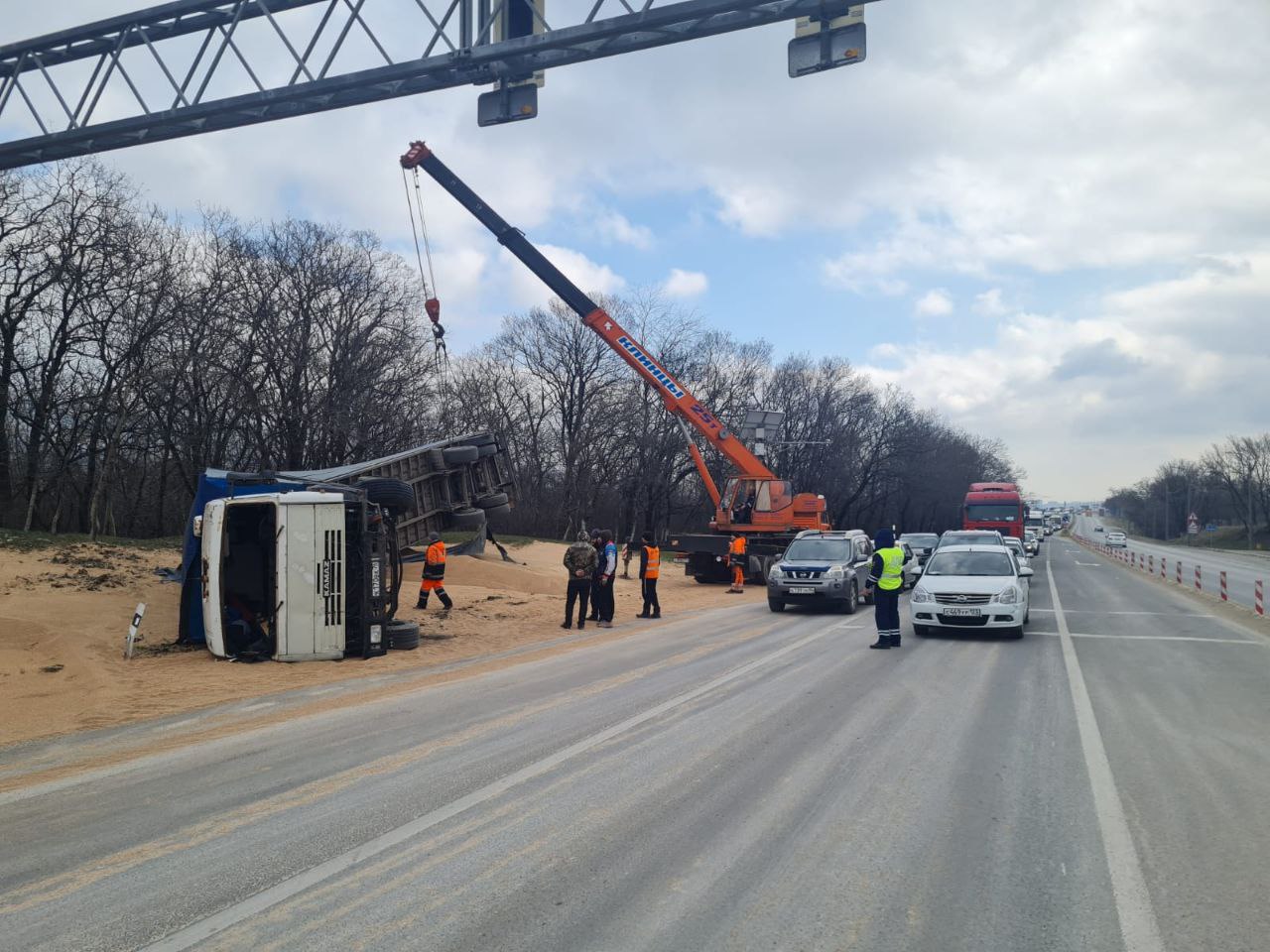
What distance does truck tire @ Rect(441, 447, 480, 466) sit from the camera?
66.7 ft

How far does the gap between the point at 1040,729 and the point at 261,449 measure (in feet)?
122

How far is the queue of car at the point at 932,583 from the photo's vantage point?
1406 cm

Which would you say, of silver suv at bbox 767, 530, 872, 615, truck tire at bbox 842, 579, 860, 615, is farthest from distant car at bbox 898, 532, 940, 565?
truck tire at bbox 842, 579, 860, 615

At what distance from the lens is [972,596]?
46.2ft

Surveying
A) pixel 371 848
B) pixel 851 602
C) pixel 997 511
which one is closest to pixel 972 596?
pixel 851 602

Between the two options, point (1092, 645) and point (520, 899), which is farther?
point (1092, 645)

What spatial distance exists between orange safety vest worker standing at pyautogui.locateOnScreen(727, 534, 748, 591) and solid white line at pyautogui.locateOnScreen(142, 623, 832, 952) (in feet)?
57.0

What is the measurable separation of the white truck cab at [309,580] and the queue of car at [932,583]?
777cm

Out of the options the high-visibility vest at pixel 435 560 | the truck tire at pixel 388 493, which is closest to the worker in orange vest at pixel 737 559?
the high-visibility vest at pixel 435 560

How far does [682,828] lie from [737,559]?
21.1 meters

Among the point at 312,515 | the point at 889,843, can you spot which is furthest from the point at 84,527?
the point at 889,843

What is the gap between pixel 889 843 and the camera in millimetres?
5043

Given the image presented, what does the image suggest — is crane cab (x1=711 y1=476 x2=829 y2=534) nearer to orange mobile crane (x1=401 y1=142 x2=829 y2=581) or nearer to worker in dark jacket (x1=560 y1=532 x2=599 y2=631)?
orange mobile crane (x1=401 y1=142 x2=829 y2=581)

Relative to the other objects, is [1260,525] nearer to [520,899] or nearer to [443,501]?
[443,501]
